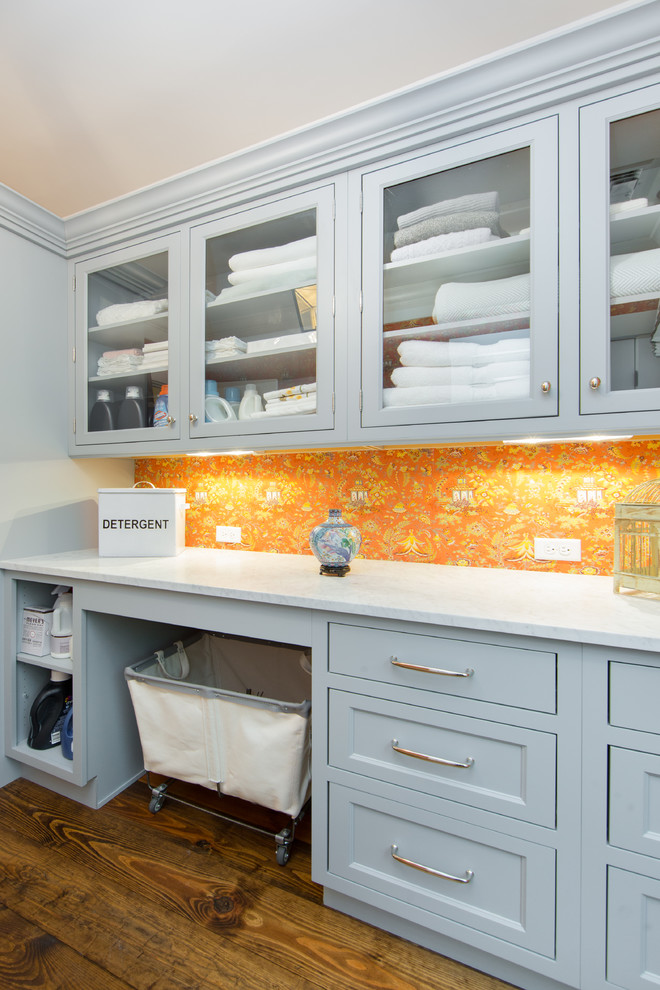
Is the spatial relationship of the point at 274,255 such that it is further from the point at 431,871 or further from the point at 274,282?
the point at 431,871

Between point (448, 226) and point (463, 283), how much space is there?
170 mm

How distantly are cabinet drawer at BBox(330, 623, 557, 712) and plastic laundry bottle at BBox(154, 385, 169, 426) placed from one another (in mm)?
1091

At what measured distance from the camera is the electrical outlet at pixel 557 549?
4.68 ft

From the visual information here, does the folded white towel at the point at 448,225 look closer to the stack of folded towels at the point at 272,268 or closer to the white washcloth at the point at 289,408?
the stack of folded towels at the point at 272,268

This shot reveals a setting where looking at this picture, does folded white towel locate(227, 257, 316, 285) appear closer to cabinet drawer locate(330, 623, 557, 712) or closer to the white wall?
the white wall

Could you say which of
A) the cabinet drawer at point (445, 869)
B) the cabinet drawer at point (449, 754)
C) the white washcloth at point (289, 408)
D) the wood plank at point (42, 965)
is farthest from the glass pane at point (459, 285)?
the wood plank at point (42, 965)

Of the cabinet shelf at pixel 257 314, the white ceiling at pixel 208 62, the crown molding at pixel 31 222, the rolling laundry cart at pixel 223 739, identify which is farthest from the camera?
the crown molding at pixel 31 222

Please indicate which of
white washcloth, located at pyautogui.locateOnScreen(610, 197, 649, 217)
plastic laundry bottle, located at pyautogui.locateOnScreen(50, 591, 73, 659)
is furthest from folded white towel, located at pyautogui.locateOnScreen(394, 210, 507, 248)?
plastic laundry bottle, located at pyautogui.locateOnScreen(50, 591, 73, 659)

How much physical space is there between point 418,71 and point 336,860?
2.20 m

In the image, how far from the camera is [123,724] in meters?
1.69

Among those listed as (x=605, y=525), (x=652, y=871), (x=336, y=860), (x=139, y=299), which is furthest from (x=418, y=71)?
(x=336, y=860)

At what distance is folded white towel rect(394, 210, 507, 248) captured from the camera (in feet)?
4.06

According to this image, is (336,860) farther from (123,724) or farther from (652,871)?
(123,724)

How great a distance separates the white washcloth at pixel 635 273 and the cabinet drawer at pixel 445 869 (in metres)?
1.33
